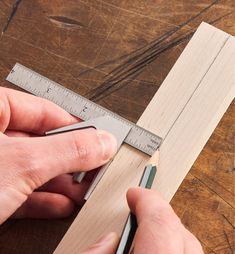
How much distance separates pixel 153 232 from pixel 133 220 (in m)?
0.12

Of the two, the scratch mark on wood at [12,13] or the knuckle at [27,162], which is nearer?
the knuckle at [27,162]

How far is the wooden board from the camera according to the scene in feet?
4.43

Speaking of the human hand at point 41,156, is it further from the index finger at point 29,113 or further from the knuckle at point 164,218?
the knuckle at point 164,218

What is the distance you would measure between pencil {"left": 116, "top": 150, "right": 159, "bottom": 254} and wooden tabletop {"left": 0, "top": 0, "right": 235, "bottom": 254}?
345 mm

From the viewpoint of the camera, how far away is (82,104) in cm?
157

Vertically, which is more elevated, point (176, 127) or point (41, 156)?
point (176, 127)

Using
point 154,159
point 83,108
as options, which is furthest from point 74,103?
point 154,159

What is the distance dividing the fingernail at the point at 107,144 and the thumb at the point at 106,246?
275 mm

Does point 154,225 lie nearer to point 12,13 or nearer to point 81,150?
point 81,150

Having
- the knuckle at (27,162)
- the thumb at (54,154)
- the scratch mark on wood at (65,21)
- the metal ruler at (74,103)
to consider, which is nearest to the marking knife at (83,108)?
the metal ruler at (74,103)

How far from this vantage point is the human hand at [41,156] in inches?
47.9

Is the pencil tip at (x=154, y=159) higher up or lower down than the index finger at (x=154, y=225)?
higher up

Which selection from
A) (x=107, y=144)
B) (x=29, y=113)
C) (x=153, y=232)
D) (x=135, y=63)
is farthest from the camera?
(x=135, y=63)

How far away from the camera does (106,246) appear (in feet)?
3.88
